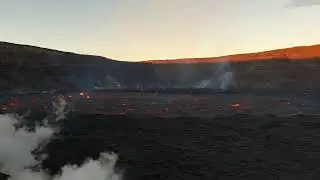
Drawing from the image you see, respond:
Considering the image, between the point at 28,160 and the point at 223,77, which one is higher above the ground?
the point at 223,77

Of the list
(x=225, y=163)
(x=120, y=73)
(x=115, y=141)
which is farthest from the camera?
(x=120, y=73)

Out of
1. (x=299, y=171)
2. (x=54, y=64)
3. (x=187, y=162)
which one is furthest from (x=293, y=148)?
(x=54, y=64)

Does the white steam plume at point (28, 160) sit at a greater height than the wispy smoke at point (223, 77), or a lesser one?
lesser

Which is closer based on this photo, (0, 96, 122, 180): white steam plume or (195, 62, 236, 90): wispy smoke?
(0, 96, 122, 180): white steam plume

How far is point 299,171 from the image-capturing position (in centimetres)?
908

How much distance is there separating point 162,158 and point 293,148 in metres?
3.39

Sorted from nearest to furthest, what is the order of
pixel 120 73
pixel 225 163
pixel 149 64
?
1. pixel 225 163
2. pixel 149 64
3. pixel 120 73

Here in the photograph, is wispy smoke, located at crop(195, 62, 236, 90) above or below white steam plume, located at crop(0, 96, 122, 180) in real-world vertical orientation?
above

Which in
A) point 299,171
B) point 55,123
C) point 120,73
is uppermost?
point 120,73

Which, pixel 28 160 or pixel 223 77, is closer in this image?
pixel 28 160

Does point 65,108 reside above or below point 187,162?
above

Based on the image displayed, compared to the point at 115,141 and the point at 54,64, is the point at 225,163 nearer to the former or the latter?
the point at 115,141

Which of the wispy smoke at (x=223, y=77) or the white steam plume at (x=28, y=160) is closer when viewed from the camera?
the white steam plume at (x=28, y=160)

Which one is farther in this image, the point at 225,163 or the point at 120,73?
the point at 120,73
